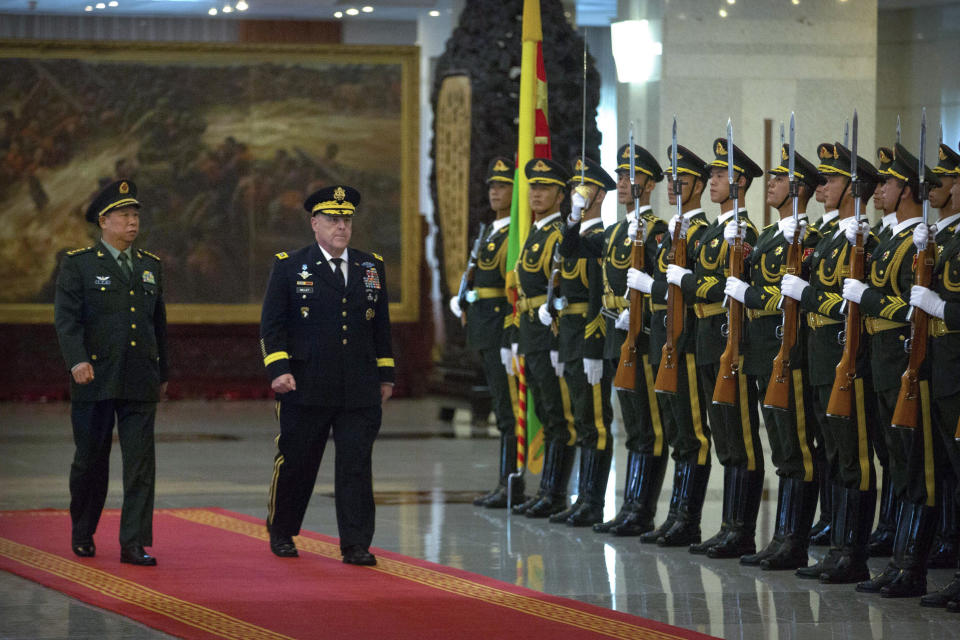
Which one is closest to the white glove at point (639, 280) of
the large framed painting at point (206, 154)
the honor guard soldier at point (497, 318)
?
the honor guard soldier at point (497, 318)

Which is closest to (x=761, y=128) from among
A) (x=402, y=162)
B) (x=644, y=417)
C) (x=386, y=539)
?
(x=644, y=417)

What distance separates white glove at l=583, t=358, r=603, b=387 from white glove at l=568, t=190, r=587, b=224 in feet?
2.27

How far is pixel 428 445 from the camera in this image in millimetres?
12219

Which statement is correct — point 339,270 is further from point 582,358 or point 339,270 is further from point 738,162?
point 738,162

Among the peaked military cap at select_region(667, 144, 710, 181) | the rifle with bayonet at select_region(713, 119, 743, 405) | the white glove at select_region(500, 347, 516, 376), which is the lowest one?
the white glove at select_region(500, 347, 516, 376)

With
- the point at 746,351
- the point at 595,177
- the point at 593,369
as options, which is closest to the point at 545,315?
the point at 593,369

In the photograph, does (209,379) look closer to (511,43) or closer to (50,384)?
(50,384)

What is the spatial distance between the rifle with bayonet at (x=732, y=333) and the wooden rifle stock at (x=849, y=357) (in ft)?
2.23

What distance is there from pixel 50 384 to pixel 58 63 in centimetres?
316

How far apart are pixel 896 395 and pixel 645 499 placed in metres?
1.94

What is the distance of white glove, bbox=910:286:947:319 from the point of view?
578 cm

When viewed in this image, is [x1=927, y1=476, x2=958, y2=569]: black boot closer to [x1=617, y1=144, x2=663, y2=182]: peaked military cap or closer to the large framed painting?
[x1=617, y1=144, x2=663, y2=182]: peaked military cap

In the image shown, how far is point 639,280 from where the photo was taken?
746 centimetres

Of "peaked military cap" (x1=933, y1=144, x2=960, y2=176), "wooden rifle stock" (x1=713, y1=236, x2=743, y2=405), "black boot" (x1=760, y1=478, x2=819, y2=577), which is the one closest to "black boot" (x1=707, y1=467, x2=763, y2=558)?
"black boot" (x1=760, y1=478, x2=819, y2=577)
